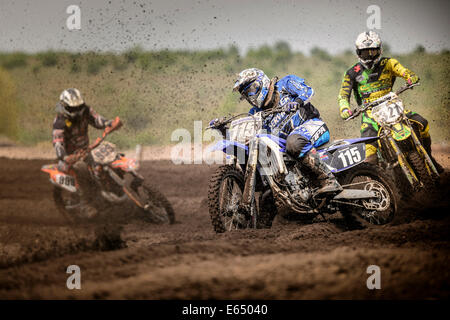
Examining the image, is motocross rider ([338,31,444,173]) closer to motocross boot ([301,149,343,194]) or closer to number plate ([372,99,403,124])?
number plate ([372,99,403,124])

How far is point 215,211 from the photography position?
6109mm

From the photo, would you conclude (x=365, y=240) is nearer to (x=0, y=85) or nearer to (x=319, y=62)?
(x=0, y=85)

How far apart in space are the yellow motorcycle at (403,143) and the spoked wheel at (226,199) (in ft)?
6.69

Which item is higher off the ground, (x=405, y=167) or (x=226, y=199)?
(x=405, y=167)

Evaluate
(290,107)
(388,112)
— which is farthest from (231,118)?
(388,112)

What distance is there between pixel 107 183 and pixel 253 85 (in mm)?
3088

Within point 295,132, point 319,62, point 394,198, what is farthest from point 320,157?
point 319,62

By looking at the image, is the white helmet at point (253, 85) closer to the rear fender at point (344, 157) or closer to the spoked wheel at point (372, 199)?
the rear fender at point (344, 157)

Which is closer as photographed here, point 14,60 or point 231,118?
point 231,118

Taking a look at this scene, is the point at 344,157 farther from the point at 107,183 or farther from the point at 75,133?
the point at 75,133

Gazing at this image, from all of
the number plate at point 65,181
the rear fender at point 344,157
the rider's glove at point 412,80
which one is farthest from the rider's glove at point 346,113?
the number plate at point 65,181

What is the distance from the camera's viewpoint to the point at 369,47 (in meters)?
7.54

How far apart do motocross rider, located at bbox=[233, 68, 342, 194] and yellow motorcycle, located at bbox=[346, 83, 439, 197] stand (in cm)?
93

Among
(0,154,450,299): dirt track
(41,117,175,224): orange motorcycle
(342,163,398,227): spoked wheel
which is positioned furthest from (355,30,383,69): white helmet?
(41,117,175,224): orange motorcycle
